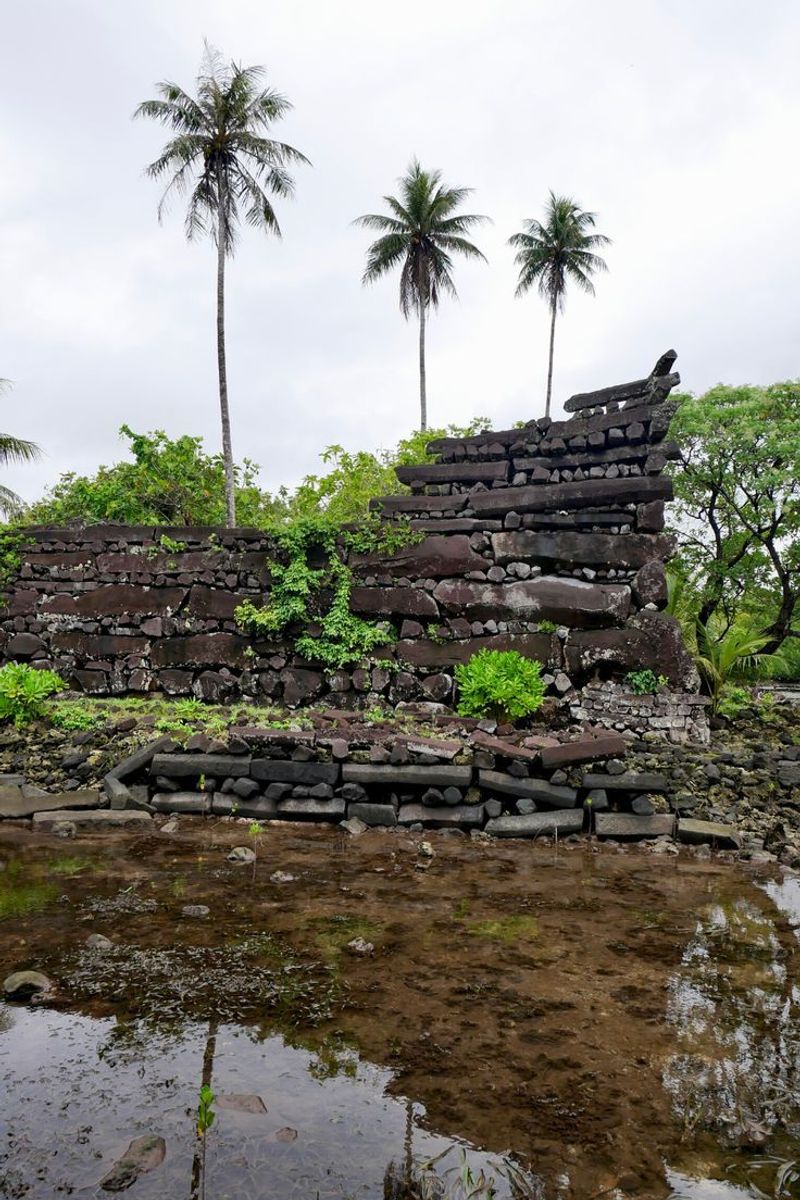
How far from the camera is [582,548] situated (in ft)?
34.7

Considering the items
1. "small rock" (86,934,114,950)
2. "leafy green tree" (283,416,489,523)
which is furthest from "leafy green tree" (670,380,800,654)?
"small rock" (86,934,114,950)

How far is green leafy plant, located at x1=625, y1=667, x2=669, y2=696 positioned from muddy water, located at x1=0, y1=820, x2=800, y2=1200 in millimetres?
3501

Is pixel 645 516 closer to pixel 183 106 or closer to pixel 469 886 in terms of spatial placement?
pixel 469 886

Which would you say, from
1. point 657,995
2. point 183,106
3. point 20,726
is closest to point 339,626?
point 20,726

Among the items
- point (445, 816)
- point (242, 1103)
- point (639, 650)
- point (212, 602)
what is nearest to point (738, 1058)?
point (242, 1103)

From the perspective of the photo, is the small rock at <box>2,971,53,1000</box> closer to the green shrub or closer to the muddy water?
the muddy water

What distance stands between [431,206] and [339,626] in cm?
2819

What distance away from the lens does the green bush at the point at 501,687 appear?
9797 millimetres

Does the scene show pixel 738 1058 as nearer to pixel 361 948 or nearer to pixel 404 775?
pixel 361 948

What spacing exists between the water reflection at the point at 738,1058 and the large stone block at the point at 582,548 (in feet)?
18.5

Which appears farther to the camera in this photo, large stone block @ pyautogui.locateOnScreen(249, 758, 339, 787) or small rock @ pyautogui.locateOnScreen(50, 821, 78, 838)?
large stone block @ pyautogui.locateOnScreen(249, 758, 339, 787)

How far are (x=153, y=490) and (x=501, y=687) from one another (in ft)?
39.5

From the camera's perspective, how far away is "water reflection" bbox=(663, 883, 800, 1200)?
2.82 m

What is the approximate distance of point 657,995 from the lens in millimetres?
4367
